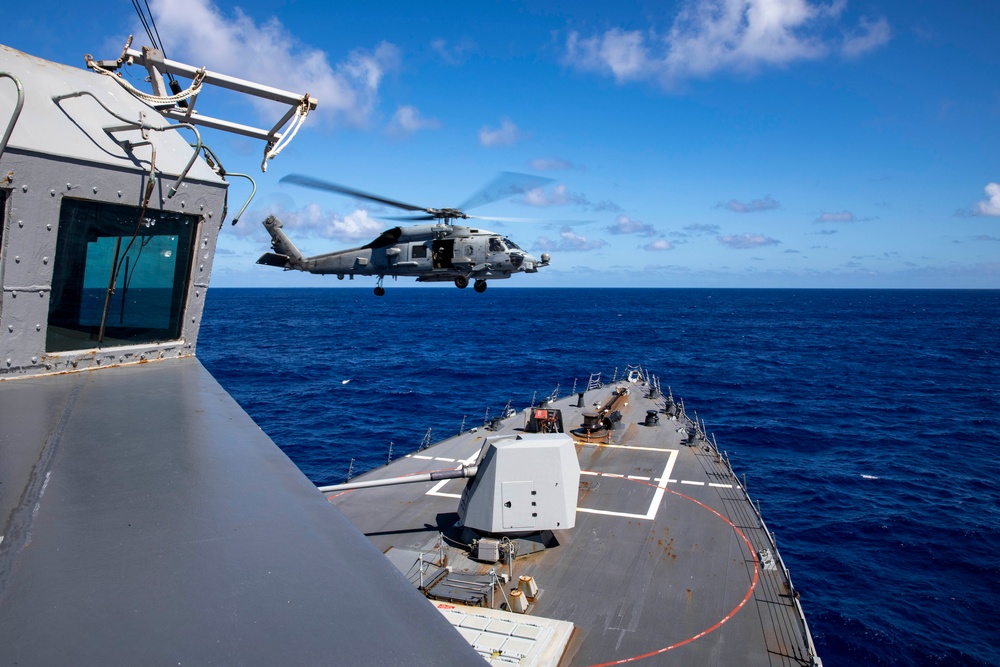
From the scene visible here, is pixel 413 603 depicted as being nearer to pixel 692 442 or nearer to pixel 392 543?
pixel 392 543

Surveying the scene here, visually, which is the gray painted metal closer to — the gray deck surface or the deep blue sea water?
the gray deck surface

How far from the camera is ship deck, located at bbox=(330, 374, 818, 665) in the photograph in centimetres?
1320

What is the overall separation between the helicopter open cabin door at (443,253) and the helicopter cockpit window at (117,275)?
620 inches

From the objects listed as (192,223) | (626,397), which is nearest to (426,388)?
(626,397)

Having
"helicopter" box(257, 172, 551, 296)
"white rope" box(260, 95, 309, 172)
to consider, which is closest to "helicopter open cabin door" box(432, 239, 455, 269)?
"helicopter" box(257, 172, 551, 296)

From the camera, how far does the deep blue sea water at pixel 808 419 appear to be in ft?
77.2

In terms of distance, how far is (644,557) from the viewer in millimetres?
16984

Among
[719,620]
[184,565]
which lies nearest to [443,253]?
[719,620]

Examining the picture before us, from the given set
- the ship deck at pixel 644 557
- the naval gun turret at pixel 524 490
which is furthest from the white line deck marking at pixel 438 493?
the naval gun turret at pixel 524 490

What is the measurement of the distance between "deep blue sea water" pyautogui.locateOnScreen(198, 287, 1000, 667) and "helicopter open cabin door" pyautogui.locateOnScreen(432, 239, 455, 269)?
14.0 metres

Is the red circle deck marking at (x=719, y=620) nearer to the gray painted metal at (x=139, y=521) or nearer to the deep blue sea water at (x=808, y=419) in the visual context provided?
the deep blue sea water at (x=808, y=419)

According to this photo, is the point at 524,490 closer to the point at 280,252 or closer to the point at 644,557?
the point at 644,557

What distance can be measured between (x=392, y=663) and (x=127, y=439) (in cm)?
321

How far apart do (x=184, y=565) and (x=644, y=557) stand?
1632 centimetres
